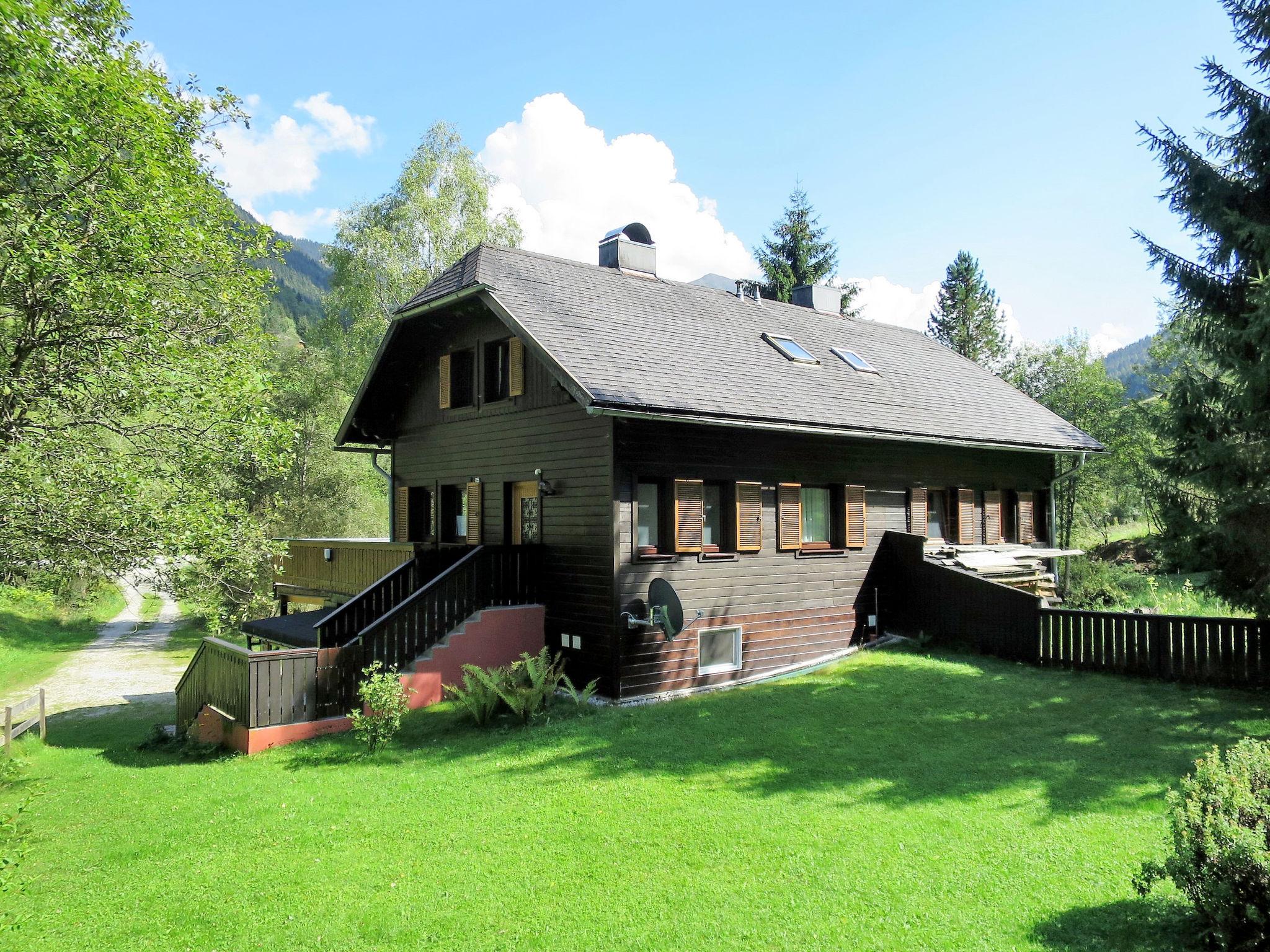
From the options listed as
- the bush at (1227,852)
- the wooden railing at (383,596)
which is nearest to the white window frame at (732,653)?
the wooden railing at (383,596)

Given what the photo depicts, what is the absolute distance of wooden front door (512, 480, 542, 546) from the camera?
45.0 feet

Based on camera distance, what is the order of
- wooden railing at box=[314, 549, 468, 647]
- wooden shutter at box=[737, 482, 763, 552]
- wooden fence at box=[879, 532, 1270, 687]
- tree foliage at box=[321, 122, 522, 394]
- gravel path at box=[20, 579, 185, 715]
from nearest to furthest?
wooden fence at box=[879, 532, 1270, 687]
wooden railing at box=[314, 549, 468, 647]
wooden shutter at box=[737, 482, 763, 552]
gravel path at box=[20, 579, 185, 715]
tree foliage at box=[321, 122, 522, 394]

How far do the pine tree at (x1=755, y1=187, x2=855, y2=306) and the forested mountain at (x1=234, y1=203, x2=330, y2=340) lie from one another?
20.1m

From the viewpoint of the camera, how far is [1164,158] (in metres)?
11.2

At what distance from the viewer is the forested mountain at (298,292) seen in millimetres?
63188

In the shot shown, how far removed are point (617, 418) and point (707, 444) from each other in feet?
5.66

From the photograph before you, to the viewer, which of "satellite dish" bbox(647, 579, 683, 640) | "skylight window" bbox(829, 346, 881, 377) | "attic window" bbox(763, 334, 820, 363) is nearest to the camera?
"satellite dish" bbox(647, 579, 683, 640)

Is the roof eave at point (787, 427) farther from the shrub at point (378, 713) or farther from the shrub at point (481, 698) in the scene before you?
the shrub at point (378, 713)

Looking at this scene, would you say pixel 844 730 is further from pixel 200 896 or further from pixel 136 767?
pixel 136 767

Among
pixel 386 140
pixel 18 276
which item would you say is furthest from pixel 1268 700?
pixel 386 140

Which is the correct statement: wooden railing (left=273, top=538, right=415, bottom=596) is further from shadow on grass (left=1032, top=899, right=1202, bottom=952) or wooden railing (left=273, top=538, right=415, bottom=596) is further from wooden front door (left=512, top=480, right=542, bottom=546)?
shadow on grass (left=1032, top=899, right=1202, bottom=952)

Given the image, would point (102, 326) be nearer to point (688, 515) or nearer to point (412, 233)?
point (688, 515)

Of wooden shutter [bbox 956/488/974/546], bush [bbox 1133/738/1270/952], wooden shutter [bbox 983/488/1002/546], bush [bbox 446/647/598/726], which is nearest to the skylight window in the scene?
wooden shutter [bbox 956/488/974/546]

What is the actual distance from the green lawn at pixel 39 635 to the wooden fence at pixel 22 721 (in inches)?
223
